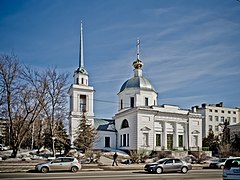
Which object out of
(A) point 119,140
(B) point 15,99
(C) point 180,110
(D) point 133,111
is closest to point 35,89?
(B) point 15,99

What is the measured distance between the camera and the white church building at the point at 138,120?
62250 millimetres

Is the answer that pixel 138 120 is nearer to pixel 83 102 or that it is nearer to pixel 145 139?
pixel 145 139

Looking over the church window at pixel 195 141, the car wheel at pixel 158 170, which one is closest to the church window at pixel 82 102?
the church window at pixel 195 141

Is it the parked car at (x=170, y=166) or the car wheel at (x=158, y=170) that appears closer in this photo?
the car wheel at (x=158, y=170)

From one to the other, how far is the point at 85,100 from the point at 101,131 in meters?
7.03

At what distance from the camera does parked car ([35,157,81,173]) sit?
28312 mm

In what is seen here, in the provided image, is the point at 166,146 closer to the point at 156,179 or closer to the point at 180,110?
the point at 180,110

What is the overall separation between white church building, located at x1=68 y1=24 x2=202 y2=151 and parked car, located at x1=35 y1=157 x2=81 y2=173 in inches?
1241

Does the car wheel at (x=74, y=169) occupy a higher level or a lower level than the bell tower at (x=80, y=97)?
lower

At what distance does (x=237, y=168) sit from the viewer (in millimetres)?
16578

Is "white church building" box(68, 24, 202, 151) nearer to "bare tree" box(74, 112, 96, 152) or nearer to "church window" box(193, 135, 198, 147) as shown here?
"church window" box(193, 135, 198, 147)

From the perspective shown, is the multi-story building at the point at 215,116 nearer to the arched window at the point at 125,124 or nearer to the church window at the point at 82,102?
the arched window at the point at 125,124

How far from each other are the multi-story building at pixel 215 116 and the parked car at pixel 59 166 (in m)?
77.2

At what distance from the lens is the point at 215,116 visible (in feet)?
349
